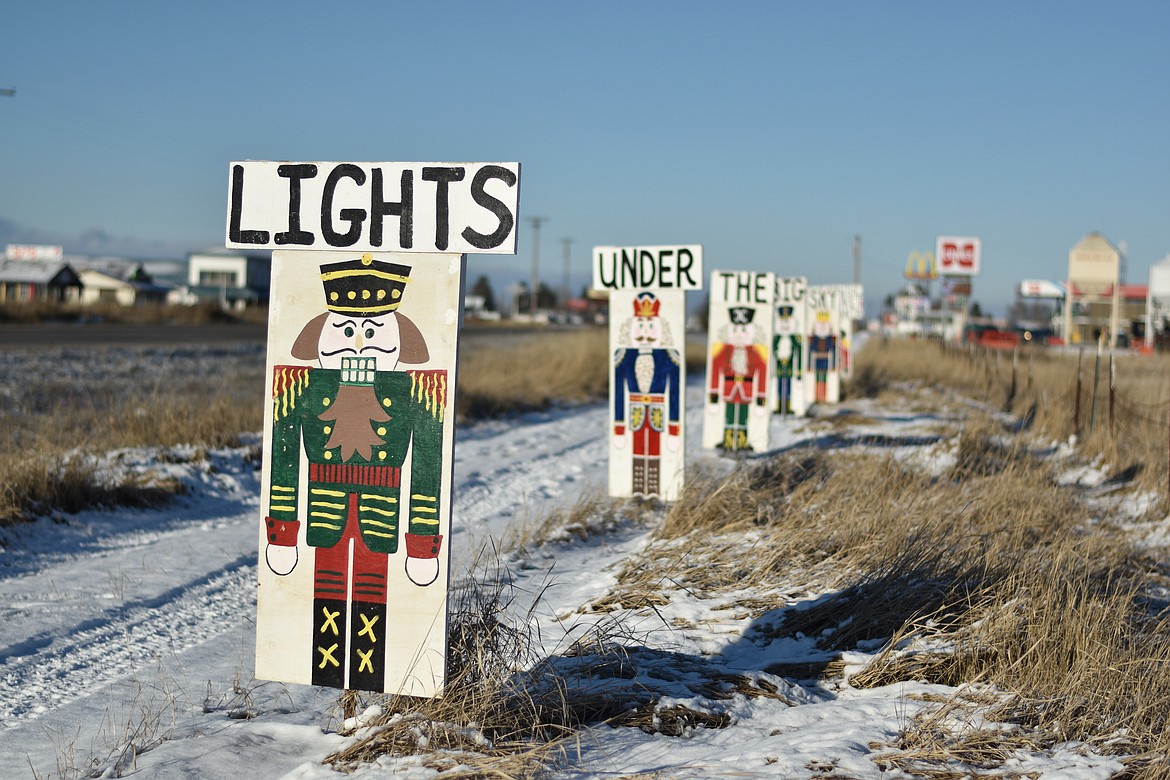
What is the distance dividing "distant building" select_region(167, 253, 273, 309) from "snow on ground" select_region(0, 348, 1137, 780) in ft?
262

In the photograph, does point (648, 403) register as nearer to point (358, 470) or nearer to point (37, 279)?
point (358, 470)

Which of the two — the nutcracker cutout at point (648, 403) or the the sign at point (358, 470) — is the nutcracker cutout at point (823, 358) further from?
the the sign at point (358, 470)

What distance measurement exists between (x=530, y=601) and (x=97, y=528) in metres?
3.94

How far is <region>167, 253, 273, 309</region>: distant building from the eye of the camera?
280 feet

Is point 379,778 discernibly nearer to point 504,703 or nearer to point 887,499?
point 504,703

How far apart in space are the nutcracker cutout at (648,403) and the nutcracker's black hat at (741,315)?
401 centimetres

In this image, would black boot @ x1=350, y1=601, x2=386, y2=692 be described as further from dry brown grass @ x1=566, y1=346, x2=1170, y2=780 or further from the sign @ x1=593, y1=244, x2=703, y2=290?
the sign @ x1=593, y1=244, x2=703, y2=290

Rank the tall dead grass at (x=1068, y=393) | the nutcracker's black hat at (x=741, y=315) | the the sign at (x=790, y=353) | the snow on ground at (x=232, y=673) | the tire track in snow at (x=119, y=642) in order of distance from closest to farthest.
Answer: the snow on ground at (x=232, y=673) < the tire track in snow at (x=119, y=642) < the tall dead grass at (x=1068, y=393) < the nutcracker's black hat at (x=741, y=315) < the the sign at (x=790, y=353)

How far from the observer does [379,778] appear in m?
3.46

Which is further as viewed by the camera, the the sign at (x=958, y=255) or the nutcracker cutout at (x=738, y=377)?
the the sign at (x=958, y=255)

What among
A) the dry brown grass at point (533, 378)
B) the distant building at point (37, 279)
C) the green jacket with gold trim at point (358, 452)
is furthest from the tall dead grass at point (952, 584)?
the distant building at point (37, 279)

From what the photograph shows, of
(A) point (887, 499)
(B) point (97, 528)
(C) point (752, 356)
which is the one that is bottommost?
(B) point (97, 528)

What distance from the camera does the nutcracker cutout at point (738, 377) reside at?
1316 cm

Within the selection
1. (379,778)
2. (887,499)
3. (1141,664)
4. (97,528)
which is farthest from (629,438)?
(379,778)
